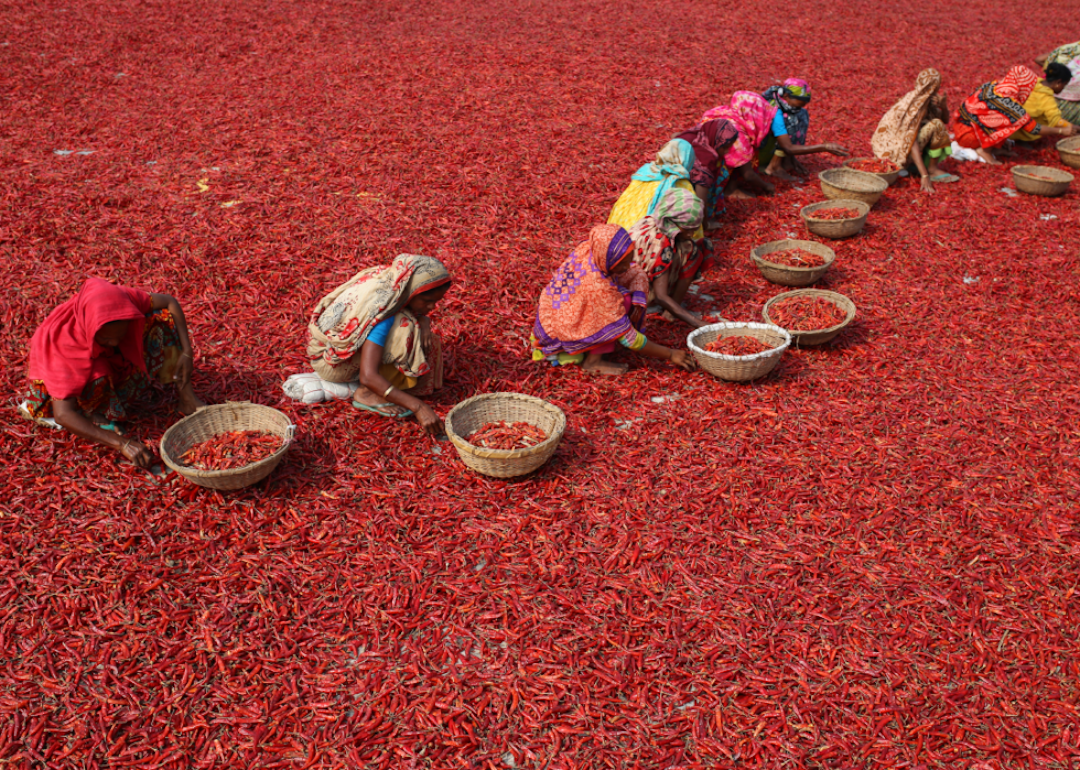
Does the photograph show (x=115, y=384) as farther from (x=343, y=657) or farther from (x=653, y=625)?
(x=653, y=625)

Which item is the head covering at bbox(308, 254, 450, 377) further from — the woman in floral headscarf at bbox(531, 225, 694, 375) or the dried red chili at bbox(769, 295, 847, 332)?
the dried red chili at bbox(769, 295, 847, 332)

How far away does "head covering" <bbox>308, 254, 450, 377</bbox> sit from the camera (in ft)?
14.5

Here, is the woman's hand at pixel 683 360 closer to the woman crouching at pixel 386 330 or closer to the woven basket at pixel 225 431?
the woman crouching at pixel 386 330

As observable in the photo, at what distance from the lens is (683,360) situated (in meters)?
5.21

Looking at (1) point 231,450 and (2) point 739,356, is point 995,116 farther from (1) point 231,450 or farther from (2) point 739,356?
(1) point 231,450

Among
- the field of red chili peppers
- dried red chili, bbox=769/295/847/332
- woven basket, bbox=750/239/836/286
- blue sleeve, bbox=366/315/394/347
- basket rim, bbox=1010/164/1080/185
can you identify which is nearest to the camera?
the field of red chili peppers

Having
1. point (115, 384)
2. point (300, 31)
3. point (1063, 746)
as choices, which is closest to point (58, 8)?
point (300, 31)

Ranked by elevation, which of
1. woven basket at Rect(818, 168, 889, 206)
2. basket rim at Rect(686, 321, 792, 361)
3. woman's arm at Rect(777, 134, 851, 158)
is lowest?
basket rim at Rect(686, 321, 792, 361)

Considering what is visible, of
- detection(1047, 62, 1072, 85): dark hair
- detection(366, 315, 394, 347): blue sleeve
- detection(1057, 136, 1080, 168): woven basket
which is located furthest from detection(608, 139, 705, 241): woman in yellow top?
detection(1047, 62, 1072, 85): dark hair

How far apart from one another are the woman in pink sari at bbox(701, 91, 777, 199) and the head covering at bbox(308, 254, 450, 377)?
14.9 feet

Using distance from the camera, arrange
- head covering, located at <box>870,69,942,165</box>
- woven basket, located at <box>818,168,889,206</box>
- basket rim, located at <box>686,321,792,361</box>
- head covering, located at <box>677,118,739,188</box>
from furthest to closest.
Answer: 1. head covering, located at <box>870,69,942,165</box>
2. woven basket, located at <box>818,168,889,206</box>
3. head covering, located at <box>677,118,739,188</box>
4. basket rim, located at <box>686,321,792,361</box>

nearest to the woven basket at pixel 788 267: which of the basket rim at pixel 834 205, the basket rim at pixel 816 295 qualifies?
the basket rim at pixel 816 295

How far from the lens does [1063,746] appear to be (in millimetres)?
3027

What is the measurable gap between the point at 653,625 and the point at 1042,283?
17.1ft
